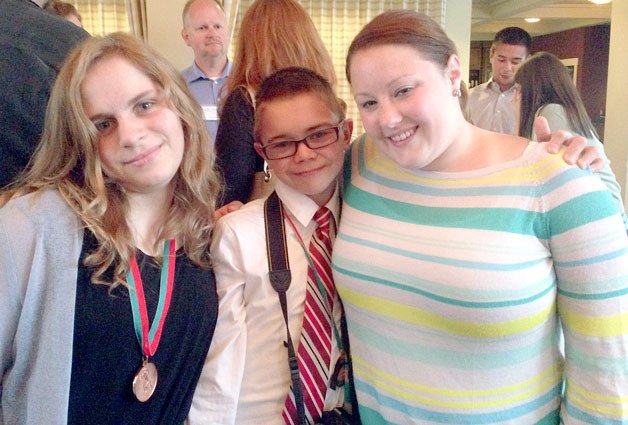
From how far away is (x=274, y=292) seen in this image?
1208mm

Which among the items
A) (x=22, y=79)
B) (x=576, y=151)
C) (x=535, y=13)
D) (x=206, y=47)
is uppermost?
(x=535, y=13)

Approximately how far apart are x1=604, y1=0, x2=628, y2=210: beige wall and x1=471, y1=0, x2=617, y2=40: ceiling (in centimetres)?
133

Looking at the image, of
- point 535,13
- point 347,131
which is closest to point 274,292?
point 347,131

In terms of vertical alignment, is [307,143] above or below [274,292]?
above

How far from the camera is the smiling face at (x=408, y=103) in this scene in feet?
3.34

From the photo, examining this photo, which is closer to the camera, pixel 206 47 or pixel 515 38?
pixel 206 47

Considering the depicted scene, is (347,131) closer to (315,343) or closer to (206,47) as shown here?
(315,343)

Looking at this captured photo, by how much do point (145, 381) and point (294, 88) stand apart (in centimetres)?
74

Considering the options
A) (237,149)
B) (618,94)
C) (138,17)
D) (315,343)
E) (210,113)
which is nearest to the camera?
(315,343)

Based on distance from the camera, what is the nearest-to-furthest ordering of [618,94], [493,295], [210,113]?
[493,295] → [210,113] → [618,94]

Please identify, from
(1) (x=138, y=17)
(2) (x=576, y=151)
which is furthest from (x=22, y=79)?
(1) (x=138, y=17)

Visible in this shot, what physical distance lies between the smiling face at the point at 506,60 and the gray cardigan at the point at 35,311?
3.47 meters

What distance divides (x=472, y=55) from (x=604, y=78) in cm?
224

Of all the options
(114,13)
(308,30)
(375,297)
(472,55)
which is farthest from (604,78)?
(375,297)
